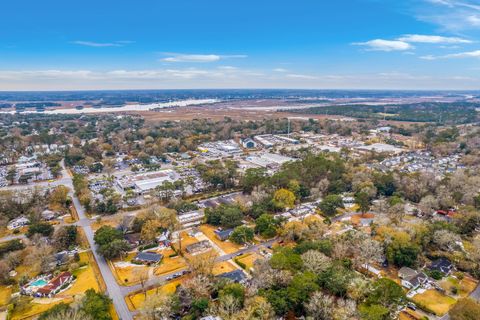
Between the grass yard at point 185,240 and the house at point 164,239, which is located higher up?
the house at point 164,239

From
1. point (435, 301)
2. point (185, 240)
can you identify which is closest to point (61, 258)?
point (185, 240)

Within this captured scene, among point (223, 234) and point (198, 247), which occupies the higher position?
point (223, 234)

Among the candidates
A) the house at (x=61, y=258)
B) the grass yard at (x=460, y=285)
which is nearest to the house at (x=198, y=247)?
the house at (x=61, y=258)

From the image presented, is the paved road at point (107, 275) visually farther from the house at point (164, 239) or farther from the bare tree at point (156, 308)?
the house at point (164, 239)

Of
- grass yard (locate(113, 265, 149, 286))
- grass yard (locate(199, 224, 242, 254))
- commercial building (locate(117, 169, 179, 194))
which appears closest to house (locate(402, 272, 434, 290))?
grass yard (locate(199, 224, 242, 254))

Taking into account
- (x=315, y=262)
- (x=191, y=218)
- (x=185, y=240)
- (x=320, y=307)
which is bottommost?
(x=185, y=240)

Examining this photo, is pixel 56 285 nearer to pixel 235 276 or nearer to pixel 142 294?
pixel 142 294

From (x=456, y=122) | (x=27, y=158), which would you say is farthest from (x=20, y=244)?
(x=456, y=122)

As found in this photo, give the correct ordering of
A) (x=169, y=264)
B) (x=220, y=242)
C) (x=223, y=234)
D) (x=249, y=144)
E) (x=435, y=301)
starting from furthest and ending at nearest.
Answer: (x=249, y=144) → (x=223, y=234) → (x=220, y=242) → (x=169, y=264) → (x=435, y=301)
